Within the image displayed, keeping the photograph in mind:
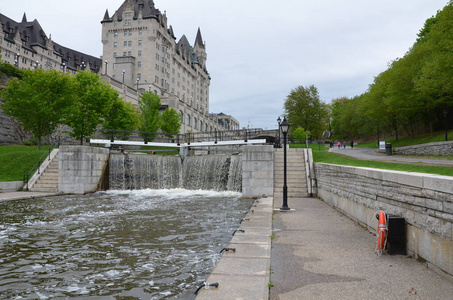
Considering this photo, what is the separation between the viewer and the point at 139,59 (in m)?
83.0

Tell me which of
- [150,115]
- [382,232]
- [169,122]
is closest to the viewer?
[382,232]

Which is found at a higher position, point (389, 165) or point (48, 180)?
point (389, 165)

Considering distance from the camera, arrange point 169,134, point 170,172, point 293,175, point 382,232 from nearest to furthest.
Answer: point 382,232 → point 293,175 → point 169,134 → point 170,172

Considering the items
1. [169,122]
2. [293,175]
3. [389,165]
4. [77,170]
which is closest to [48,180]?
[77,170]

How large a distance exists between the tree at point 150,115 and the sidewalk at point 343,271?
4349 cm

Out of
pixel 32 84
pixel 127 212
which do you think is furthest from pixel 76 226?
pixel 32 84

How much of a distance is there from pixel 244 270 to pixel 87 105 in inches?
1331

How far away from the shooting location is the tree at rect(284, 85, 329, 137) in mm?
69688

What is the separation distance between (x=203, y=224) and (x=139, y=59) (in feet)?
261

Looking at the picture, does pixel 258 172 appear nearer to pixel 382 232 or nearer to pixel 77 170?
pixel 77 170

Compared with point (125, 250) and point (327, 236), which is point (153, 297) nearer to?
point (125, 250)

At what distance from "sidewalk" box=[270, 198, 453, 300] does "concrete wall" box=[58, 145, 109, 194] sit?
17795 millimetres

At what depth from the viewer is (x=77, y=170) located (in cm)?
2239

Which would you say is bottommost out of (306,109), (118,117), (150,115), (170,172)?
(170,172)
